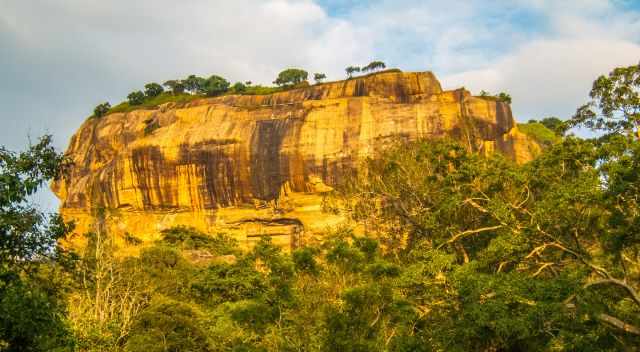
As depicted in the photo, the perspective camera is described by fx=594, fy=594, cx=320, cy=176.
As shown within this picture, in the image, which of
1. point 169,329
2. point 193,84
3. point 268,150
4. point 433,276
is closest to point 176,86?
point 193,84

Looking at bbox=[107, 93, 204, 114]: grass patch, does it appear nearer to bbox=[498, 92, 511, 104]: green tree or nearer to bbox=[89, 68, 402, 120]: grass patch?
bbox=[89, 68, 402, 120]: grass patch

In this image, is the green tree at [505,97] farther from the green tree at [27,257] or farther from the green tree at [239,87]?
the green tree at [27,257]

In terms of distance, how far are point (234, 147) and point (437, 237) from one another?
2357cm

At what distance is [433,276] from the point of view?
43.1 ft

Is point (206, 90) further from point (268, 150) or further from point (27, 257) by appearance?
point (27, 257)

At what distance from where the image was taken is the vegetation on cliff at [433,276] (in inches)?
243

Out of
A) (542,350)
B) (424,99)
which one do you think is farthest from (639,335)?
(424,99)

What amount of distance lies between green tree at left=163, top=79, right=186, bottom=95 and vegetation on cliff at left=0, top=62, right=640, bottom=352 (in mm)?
32317

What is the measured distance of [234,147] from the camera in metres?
39.2

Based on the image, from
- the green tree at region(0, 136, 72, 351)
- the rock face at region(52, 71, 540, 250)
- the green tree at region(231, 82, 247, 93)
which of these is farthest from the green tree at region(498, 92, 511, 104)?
the green tree at region(0, 136, 72, 351)

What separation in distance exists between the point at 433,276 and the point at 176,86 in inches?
1711

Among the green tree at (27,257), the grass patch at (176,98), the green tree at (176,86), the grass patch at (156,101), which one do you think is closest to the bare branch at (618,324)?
the green tree at (27,257)

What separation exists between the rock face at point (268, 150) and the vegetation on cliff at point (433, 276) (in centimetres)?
1503

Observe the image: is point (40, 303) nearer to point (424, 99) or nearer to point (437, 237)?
point (437, 237)
